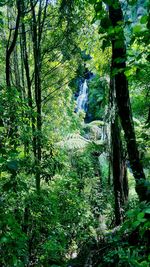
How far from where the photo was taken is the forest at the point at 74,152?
5.39 feet

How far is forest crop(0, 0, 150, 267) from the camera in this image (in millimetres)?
1643

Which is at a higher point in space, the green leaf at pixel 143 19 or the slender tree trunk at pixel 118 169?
the green leaf at pixel 143 19

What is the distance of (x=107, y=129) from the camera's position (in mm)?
4445

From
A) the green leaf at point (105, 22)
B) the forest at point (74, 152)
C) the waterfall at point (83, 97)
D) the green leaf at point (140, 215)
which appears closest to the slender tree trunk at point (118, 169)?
the forest at point (74, 152)

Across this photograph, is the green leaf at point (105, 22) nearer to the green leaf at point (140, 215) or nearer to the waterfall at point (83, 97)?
the green leaf at point (140, 215)

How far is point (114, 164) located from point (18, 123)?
174 centimetres

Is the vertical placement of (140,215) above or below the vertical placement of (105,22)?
below

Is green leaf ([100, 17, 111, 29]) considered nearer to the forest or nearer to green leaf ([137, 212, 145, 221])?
the forest

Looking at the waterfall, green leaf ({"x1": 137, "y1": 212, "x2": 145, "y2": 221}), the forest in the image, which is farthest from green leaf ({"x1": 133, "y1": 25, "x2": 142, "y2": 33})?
the waterfall

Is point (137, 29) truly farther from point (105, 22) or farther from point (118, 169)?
point (118, 169)

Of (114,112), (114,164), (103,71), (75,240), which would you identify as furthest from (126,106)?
(75,240)

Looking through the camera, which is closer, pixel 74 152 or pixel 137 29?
pixel 137 29

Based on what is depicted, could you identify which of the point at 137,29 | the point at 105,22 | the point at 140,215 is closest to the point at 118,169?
the point at 105,22

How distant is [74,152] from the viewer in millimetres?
7945
